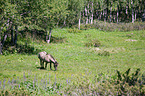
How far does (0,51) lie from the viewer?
78.8 feet

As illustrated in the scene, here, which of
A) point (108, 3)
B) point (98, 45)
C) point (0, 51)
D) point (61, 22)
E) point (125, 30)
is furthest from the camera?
point (108, 3)

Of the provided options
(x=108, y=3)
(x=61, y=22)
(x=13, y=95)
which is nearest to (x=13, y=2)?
(x=13, y=95)

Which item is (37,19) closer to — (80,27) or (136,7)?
(80,27)

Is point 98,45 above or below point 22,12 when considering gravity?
below

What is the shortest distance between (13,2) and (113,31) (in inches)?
1415

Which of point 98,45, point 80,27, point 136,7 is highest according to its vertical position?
point 136,7

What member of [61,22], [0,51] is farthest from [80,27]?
[0,51]

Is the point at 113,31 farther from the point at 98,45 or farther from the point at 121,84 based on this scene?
the point at 121,84

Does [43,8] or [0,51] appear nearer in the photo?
[0,51]

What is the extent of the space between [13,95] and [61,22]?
56842 millimetres

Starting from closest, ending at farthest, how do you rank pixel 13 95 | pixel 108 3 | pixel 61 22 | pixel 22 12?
pixel 13 95, pixel 22 12, pixel 61 22, pixel 108 3

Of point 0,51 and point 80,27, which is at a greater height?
point 80,27

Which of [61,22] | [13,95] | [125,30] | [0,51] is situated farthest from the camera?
[61,22]

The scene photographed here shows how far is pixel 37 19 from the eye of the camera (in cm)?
2675
